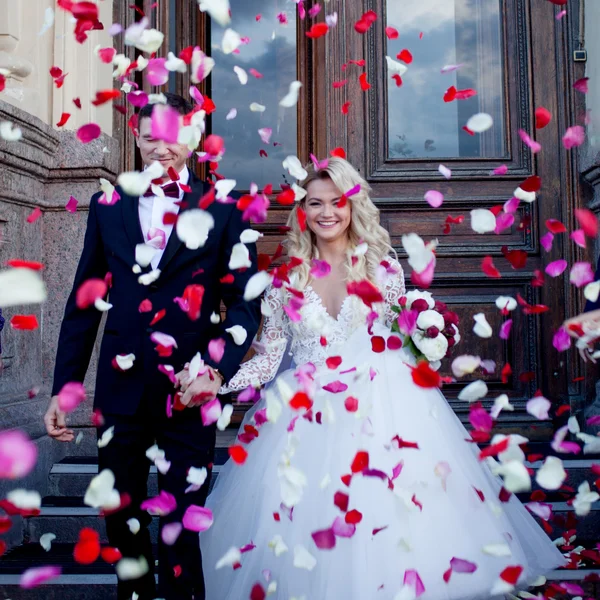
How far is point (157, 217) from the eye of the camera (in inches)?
99.1

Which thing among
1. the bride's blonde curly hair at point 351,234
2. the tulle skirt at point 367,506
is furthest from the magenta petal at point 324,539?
the bride's blonde curly hair at point 351,234

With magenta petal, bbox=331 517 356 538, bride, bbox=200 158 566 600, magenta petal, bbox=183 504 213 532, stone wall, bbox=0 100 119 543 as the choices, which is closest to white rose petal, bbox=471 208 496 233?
bride, bbox=200 158 566 600

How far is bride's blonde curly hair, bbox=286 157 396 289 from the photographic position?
10.0 feet

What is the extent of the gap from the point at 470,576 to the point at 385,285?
1212 millimetres

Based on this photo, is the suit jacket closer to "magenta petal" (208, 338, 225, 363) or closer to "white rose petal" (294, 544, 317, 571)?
"magenta petal" (208, 338, 225, 363)

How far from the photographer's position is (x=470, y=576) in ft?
8.04

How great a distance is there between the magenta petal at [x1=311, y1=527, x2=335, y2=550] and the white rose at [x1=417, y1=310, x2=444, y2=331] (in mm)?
906

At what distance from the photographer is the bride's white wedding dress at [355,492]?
2402 mm

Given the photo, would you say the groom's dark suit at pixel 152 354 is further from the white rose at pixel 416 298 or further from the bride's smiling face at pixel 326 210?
the white rose at pixel 416 298

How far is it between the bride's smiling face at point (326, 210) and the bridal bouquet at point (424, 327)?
1.37ft

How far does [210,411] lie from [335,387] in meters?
0.58

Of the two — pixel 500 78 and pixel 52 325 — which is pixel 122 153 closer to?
pixel 52 325

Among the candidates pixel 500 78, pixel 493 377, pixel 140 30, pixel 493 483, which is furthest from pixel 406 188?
pixel 140 30

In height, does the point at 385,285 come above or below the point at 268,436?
above
